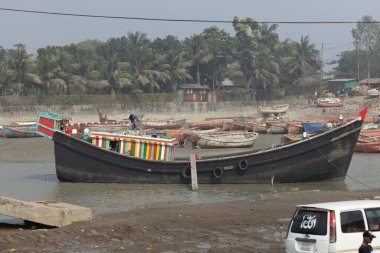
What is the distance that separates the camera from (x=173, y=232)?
15.8 m

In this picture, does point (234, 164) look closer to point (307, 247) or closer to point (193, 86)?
point (307, 247)

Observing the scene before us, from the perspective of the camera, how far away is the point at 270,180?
98.3 ft

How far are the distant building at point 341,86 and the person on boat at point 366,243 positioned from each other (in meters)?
93.2

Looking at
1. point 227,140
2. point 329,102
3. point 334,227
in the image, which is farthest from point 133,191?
point 329,102

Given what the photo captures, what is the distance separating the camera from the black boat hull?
29625mm

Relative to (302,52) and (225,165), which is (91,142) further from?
(302,52)

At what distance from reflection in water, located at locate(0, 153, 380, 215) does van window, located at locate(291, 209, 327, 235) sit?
11407mm

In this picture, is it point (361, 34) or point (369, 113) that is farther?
point (361, 34)

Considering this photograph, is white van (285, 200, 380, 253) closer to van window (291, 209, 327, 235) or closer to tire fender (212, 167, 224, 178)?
van window (291, 209, 327, 235)

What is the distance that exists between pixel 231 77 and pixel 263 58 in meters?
5.51

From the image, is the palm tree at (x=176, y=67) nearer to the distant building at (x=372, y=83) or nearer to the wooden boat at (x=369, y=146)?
the distant building at (x=372, y=83)

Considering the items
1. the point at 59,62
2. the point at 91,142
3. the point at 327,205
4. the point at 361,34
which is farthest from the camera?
the point at 361,34

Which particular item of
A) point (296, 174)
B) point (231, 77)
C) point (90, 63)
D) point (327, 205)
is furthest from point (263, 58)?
point (327, 205)

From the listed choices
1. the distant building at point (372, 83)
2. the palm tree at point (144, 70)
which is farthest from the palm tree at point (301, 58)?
the palm tree at point (144, 70)
